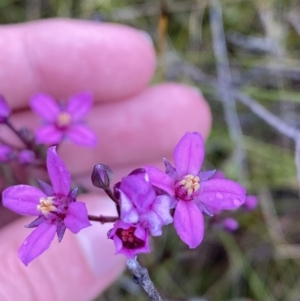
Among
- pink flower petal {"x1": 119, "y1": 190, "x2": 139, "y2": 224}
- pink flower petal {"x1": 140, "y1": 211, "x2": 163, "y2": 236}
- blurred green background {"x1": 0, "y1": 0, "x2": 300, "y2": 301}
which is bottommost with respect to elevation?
blurred green background {"x1": 0, "y1": 0, "x2": 300, "y2": 301}

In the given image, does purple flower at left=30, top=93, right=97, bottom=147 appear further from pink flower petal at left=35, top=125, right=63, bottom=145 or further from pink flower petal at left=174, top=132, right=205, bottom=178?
pink flower petal at left=174, top=132, right=205, bottom=178

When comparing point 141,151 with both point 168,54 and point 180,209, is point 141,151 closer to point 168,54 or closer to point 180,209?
point 168,54

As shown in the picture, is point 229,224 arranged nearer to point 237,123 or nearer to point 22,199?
point 22,199

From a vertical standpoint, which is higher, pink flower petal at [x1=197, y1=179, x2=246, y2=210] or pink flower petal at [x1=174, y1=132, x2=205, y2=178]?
pink flower petal at [x1=174, y1=132, x2=205, y2=178]

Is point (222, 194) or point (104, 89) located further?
point (104, 89)

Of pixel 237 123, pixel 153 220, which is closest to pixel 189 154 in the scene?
pixel 153 220

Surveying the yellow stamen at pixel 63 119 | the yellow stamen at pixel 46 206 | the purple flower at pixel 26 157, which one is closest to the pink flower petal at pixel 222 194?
the yellow stamen at pixel 46 206

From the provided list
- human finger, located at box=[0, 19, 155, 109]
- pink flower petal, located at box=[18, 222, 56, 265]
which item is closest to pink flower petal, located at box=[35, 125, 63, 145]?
human finger, located at box=[0, 19, 155, 109]

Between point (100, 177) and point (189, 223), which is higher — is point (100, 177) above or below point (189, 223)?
above
